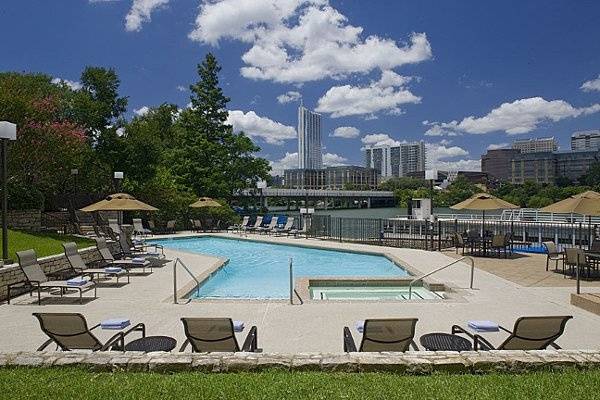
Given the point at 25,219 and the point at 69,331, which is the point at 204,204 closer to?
the point at 25,219

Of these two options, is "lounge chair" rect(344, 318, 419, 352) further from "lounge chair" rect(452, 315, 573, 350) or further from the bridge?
the bridge

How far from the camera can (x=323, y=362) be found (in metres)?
4.51

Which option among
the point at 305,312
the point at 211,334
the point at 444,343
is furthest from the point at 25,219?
the point at 444,343

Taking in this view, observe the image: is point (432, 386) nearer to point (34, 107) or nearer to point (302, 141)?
point (34, 107)

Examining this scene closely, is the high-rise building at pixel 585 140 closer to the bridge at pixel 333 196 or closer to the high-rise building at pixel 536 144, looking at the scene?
the high-rise building at pixel 536 144

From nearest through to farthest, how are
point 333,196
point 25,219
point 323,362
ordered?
1. point 323,362
2. point 25,219
3. point 333,196

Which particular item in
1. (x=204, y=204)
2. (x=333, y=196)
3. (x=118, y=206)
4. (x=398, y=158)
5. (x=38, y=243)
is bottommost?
(x=38, y=243)

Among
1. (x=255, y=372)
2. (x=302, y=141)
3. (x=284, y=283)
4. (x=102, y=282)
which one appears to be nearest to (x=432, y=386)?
(x=255, y=372)

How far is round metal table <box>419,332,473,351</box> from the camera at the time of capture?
5094 millimetres

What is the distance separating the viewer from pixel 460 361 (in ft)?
14.8

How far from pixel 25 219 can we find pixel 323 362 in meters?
18.5

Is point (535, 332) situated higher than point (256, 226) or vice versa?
point (256, 226)

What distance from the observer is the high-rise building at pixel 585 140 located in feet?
470

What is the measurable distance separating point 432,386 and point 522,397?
75cm
